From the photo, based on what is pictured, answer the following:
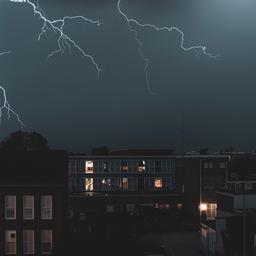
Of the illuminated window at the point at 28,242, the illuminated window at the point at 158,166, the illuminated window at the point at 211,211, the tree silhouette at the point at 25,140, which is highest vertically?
the tree silhouette at the point at 25,140

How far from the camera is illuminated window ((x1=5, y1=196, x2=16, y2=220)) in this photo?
114 feet

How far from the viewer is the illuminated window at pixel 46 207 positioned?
34719 millimetres

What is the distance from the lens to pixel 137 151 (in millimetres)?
77188

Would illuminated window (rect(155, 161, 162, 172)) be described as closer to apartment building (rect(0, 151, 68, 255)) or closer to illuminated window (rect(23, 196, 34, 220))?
apartment building (rect(0, 151, 68, 255))

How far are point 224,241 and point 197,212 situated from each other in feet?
79.5

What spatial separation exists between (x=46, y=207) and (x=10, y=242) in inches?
110

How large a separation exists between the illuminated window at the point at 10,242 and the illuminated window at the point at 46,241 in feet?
5.20

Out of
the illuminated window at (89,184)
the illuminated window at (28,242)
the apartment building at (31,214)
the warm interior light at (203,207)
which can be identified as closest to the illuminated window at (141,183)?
the illuminated window at (89,184)

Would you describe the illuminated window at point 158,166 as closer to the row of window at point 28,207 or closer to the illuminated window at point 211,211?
the illuminated window at point 211,211

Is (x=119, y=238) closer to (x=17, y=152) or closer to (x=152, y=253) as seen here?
(x=152, y=253)

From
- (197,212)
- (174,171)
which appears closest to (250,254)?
(197,212)

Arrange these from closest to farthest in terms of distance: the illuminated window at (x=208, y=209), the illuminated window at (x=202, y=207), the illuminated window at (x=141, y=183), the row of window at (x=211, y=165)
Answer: the illuminated window at (x=208, y=209) → the illuminated window at (x=202, y=207) → the row of window at (x=211, y=165) → the illuminated window at (x=141, y=183)

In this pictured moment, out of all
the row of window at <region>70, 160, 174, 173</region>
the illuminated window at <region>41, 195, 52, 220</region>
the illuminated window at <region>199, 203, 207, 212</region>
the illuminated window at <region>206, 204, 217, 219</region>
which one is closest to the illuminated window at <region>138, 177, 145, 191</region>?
Result: the row of window at <region>70, 160, 174, 173</region>

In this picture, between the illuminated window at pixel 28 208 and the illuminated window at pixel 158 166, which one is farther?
the illuminated window at pixel 158 166
